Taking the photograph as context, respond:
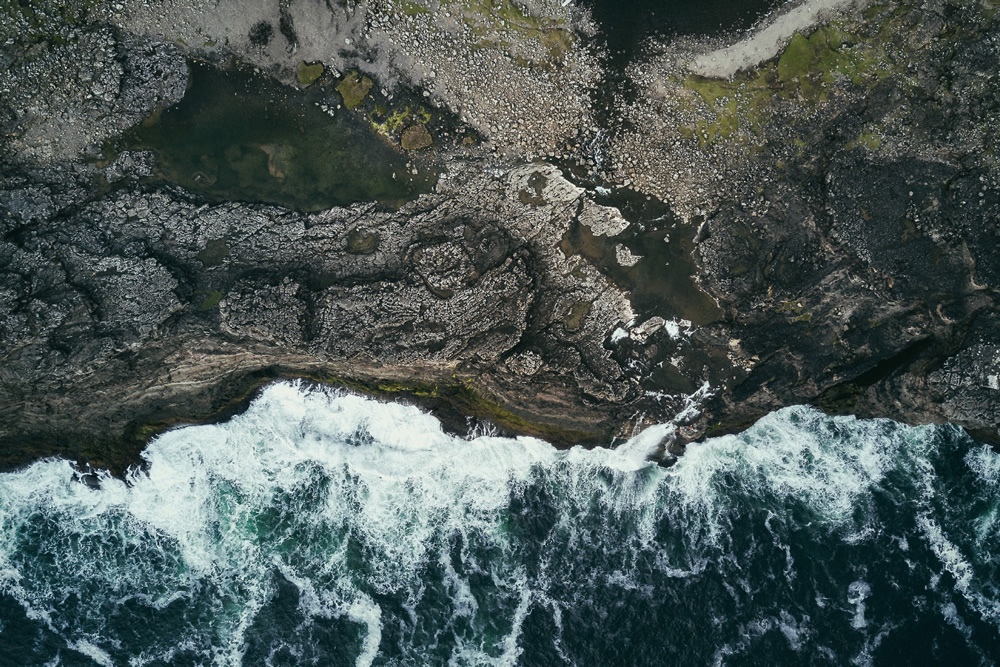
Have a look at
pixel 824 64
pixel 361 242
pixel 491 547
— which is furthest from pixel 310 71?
pixel 491 547

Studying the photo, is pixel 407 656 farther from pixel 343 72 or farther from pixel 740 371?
pixel 343 72

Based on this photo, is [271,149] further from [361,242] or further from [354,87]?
[361,242]

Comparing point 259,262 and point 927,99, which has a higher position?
point 927,99

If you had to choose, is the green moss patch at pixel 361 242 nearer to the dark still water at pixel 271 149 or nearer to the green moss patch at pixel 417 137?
the dark still water at pixel 271 149

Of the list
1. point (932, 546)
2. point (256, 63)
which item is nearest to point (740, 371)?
point (932, 546)

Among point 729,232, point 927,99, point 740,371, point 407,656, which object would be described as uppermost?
point 927,99

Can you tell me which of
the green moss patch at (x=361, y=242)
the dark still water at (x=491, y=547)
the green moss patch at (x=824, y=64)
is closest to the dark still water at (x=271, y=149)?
the green moss patch at (x=361, y=242)
